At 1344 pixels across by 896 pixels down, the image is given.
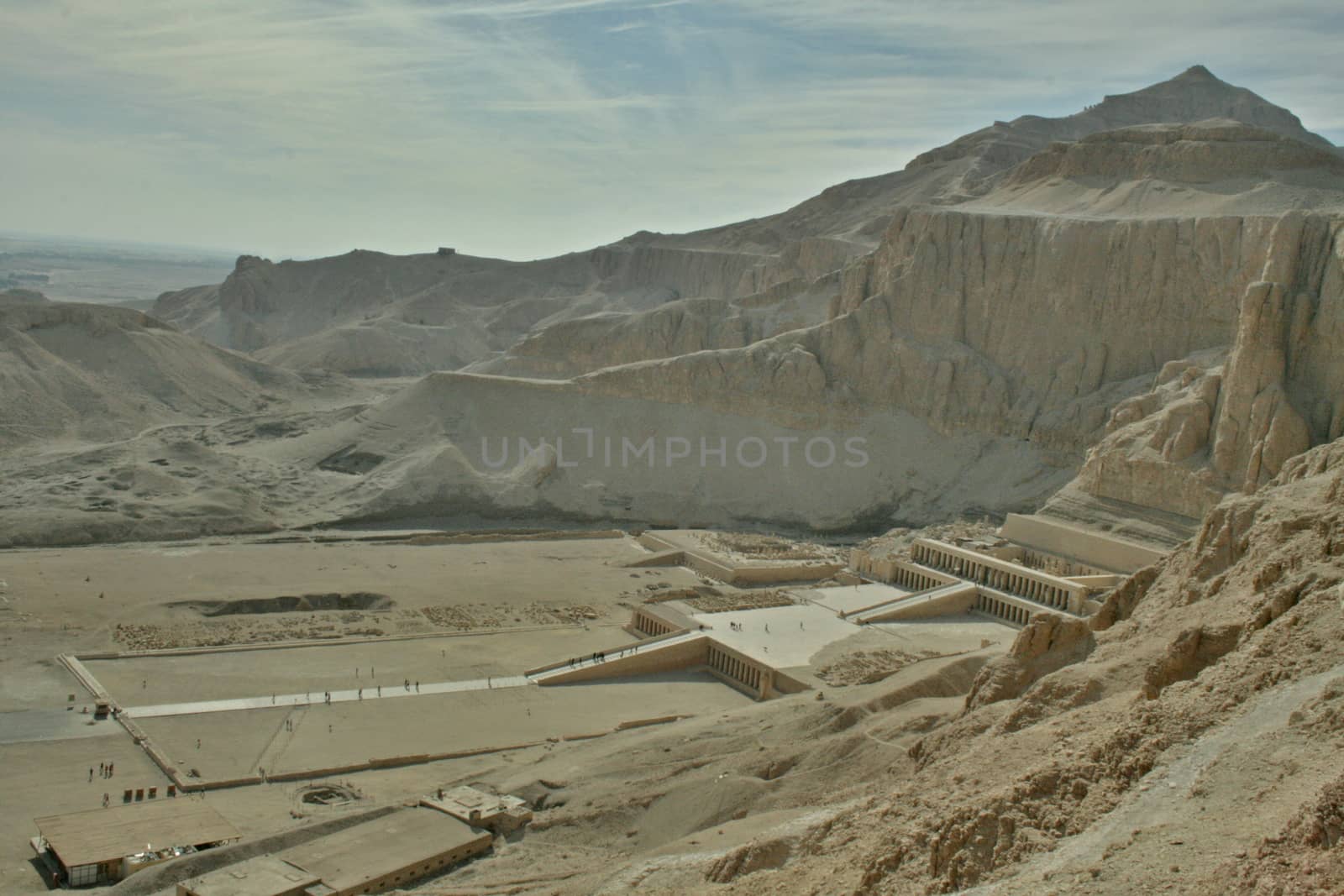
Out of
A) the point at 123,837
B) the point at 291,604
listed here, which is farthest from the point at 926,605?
the point at 123,837

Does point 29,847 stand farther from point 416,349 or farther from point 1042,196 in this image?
point 416,349

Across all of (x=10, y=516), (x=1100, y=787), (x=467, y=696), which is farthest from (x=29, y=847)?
(x=10, y=516)

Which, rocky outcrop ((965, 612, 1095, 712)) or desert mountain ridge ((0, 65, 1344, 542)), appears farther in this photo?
desert mountain ridge ((0, 65, 1344, 542))

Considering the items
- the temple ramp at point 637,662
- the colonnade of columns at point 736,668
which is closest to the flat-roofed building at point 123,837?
the temple ramp at point 637,662

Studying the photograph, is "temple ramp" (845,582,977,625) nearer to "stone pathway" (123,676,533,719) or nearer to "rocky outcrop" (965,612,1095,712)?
"stone pathway" (123,676,533,719)

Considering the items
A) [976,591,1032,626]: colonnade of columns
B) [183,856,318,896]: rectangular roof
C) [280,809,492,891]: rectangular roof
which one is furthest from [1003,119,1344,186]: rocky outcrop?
[183,856,318,896]: rectangular roof

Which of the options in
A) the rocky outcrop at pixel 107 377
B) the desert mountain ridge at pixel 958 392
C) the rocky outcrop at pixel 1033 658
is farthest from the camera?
the rocky outcrop at pixel 107 377

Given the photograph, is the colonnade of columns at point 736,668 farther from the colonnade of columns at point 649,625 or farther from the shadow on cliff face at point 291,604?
the shadow on cliff face at point 291,604
